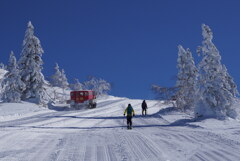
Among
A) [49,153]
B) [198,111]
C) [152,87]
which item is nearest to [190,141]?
[49,153]

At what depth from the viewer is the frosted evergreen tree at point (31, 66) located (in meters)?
34.9

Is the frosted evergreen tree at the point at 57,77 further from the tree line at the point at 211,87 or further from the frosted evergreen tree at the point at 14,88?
the tree line at the point at 211,87

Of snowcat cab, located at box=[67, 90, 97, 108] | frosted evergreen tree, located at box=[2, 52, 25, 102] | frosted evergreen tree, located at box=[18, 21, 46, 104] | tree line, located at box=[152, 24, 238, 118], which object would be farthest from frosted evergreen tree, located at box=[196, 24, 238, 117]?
frosted evergreen tree, located at box=[2, 52, 25, 102]

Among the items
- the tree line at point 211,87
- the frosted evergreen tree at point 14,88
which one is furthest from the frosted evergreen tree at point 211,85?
the frosted evergreen tree at point 14,88

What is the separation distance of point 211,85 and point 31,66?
922 inches

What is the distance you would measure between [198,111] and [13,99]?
23175 mm

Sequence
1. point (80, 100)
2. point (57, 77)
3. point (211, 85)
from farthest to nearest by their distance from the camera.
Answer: point (57, 77) → point (80, 100) → point (211, 85)

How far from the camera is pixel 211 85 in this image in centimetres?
2138

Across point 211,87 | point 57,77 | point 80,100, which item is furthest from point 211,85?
point 57,77

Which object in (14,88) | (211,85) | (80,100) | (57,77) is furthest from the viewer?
(57,77)

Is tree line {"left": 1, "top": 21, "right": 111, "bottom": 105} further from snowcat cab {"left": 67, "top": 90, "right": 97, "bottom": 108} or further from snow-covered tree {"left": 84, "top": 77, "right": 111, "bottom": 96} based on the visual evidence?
snow-covered tree {"left": 84, "top": 77, "right": 111, "bottom": 96}

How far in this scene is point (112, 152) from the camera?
852 cm

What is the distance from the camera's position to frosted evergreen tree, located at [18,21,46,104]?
115 feet

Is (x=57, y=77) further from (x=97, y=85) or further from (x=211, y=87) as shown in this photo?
(x=211, y=87)
